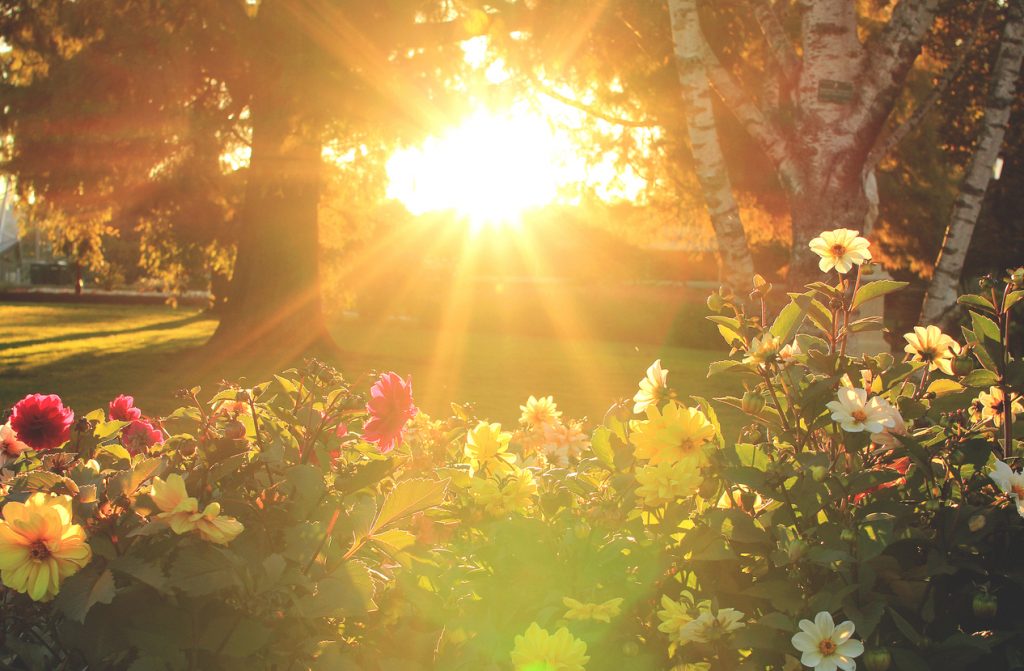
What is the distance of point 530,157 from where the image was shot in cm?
1272

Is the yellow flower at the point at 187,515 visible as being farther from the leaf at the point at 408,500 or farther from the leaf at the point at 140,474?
the leaf at the point at 408,500

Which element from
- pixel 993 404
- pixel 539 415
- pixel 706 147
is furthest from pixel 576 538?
pixel 706 147

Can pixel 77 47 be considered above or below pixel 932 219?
above

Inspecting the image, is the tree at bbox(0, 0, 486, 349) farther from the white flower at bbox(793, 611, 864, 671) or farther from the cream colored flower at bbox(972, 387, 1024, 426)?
the white flower at bbox(793, 611, 864, 671)

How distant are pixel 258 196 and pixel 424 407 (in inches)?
268

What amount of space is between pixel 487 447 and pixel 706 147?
4.05m

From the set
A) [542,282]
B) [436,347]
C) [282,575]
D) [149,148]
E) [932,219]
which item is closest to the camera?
[282,575]

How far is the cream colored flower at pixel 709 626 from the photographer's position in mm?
1648

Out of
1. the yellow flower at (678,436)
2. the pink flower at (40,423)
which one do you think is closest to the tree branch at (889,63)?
the yellow flower at (678,436)

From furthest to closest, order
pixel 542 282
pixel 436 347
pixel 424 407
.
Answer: pixel 542 282 < pixel 436 347 < pixel 424 407

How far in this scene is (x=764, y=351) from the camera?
1823mm

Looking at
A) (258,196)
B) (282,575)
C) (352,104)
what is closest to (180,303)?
(258,196)

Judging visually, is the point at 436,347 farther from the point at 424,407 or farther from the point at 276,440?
the point at 276,440

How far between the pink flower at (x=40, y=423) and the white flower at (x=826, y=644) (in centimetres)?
166
